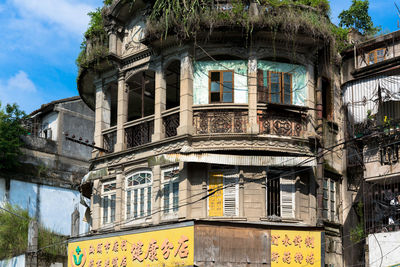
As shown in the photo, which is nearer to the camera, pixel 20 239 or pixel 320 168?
pixel 320 168

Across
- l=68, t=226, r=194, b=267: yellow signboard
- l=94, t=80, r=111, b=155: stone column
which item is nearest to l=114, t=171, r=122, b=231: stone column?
l=68, t=226, r=194, b=267: yellow signboard

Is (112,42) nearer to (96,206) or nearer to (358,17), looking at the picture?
(96,206)

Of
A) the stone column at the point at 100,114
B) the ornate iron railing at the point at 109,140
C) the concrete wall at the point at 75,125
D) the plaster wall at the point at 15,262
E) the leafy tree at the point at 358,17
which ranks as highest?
the leafy tree at the point at 358,17

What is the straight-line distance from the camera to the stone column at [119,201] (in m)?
20.7

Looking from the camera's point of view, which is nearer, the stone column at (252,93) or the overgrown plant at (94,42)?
the stone column at (252,93)

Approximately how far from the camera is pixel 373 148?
20.0 m

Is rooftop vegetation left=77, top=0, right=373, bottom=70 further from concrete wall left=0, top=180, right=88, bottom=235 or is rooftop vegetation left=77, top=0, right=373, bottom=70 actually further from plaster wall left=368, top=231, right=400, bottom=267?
concrete wall left=0, top=180, right=88, bottom=235

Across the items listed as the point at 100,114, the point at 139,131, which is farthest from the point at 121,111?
the point at 100,114

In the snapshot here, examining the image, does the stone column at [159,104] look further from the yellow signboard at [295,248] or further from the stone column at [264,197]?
the yellow signboard at [295,248]

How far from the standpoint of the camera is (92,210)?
→ 21.9 m

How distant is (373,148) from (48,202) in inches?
698

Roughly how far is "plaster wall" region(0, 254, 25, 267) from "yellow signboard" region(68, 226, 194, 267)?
4732 millimetres

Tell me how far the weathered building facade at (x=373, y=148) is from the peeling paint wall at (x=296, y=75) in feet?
6.52

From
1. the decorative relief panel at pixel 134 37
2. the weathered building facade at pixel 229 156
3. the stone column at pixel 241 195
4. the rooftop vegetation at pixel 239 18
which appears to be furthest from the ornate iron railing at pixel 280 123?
the decorative relief panel at pixel 134 37
